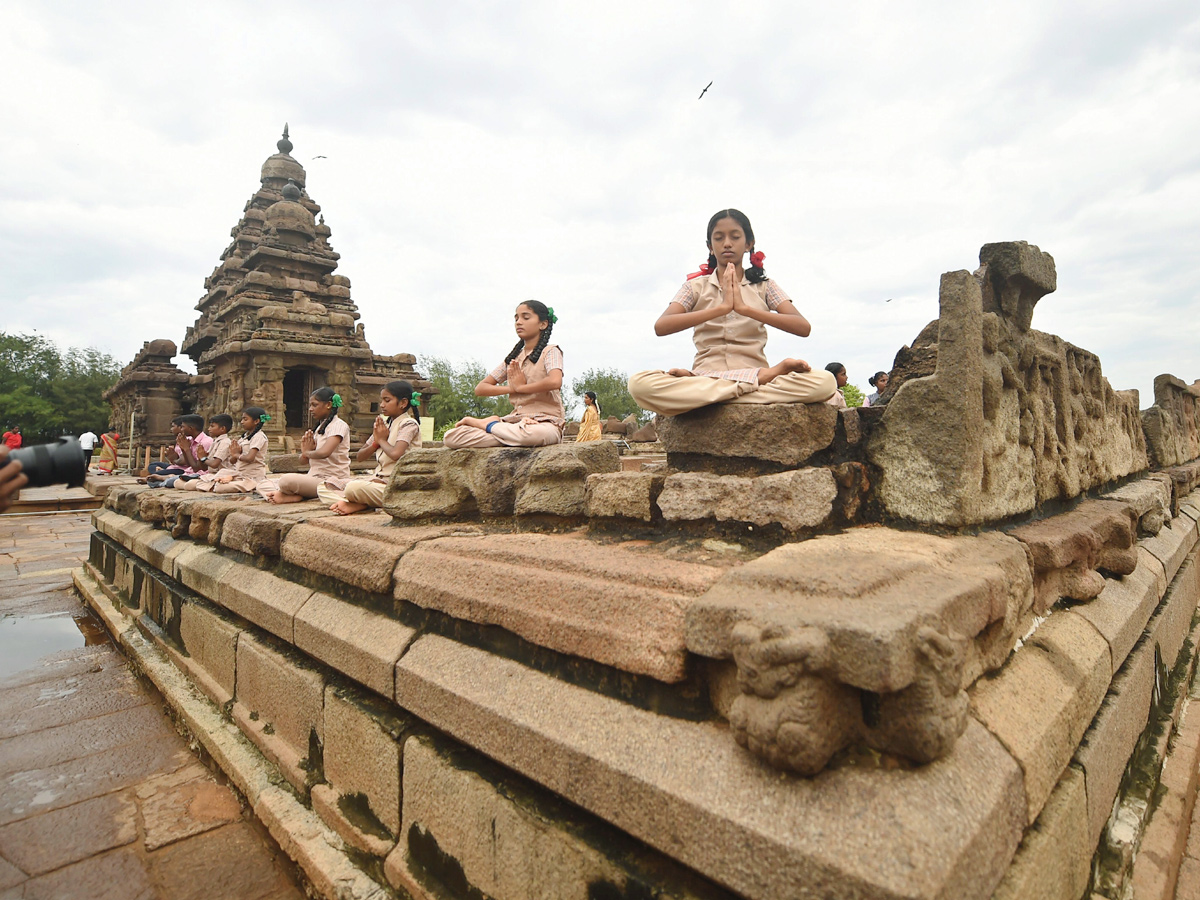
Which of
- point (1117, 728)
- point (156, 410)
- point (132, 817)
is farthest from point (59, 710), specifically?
point (156, 410)

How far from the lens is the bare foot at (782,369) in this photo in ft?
7.37

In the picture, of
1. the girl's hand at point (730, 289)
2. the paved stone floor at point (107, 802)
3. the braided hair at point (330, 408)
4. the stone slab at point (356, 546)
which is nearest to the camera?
the paved stone floor at point (107, 802)

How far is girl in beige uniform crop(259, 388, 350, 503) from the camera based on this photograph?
14.5ft

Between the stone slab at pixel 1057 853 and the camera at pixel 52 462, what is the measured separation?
235 centimetres

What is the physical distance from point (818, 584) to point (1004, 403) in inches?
56.4

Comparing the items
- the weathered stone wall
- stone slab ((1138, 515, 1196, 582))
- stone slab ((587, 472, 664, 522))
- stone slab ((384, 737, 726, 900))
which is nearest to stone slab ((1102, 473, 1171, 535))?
stone slab ((1138, 515, 1196, 582))

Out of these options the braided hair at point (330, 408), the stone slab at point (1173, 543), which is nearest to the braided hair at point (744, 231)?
the stone slab at point (1173, 543)

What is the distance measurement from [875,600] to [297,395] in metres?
22.6

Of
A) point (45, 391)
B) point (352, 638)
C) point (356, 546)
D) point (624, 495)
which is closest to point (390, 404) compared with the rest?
point (356, 546)

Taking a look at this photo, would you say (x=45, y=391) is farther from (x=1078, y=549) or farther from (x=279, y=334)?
(x=1078, y=549)

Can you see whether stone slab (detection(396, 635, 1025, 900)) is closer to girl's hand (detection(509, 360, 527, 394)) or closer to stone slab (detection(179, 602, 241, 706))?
girl's hand (detection(509, 360, 527, 394))

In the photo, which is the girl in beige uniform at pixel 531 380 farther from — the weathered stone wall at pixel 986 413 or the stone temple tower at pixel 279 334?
the stone temple tower at pixel 279 334

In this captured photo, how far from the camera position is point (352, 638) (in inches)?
89.5

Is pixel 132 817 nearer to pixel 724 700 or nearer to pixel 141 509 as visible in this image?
pixel 724 700
